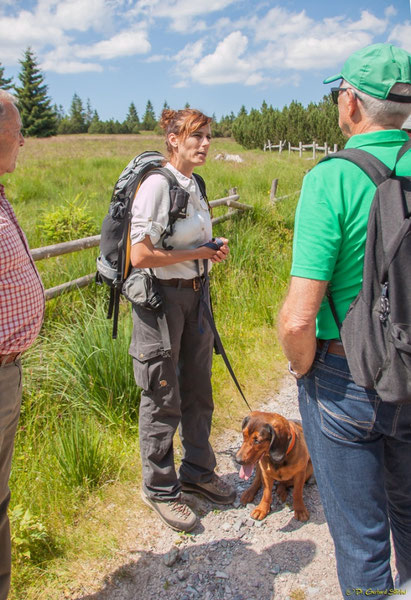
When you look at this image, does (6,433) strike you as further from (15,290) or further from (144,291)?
(144,291)

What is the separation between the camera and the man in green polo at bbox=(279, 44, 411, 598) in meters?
1.34

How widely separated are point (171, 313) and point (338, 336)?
1.19 meters

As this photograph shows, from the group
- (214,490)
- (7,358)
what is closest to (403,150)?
(7,358)

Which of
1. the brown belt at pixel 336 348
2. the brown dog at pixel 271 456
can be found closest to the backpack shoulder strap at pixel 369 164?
the brown belt at pixel 336 348

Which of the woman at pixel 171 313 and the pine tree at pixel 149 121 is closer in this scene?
the woman at pixel 171 313

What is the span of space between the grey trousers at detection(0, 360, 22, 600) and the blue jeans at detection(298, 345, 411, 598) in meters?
1.14

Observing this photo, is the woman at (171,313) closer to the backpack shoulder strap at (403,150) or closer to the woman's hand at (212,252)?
the woman's hand at (212,252)

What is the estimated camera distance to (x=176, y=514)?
8.63ft

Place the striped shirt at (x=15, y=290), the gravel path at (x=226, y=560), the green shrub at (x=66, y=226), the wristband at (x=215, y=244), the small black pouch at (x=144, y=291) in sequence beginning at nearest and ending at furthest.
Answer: the striped shirt at (x=15, y=290)
the gravel path at (x=226, y=560)
the small black pouch at (x=144, y=291)
the wristband at (x=215, y=244)
the green shrub at (x=66, y=226)

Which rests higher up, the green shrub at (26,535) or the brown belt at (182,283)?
the brown belt at (182,283)

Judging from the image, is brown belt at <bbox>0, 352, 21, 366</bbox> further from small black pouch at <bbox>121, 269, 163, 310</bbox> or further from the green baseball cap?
the green baseball cap

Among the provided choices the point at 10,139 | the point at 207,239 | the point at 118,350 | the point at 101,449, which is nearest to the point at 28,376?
the point at 118,350

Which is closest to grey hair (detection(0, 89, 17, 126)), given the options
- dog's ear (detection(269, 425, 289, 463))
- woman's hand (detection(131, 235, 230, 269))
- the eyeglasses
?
woman's hand (detection(131, 235, 230, 269))

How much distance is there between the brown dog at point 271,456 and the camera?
2578 mm
